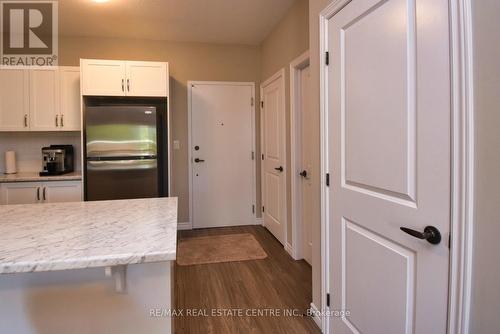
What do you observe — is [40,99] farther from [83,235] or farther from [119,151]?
[83,235]

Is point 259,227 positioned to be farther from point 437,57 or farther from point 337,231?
point 437,57

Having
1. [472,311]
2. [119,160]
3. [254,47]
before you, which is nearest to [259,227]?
[119,160]

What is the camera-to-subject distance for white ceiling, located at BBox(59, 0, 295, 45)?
2990 millimetres

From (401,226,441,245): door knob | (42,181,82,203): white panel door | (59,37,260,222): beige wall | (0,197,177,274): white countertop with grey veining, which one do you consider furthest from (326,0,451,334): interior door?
(42,181,82,203): white panel door

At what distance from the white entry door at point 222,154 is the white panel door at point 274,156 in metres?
0.26

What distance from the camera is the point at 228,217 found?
432 centimetres

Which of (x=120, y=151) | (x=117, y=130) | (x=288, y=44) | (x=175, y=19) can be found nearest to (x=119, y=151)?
(x=120, y=151)

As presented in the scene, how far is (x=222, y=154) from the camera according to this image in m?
4.26

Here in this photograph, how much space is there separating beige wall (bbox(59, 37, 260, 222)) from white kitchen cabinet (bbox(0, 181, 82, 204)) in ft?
3.96

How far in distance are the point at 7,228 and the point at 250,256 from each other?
2.36 m

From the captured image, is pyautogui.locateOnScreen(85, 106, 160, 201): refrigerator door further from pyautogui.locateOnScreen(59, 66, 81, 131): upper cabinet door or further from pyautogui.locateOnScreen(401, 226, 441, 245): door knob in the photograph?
pyautogui.locateOnScreen(401, 226, 441, 245): door knob

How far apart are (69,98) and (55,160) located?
738 millimetres

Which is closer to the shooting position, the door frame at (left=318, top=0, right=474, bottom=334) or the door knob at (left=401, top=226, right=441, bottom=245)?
the door frame at (left=318, top=0, right=474, bottom=334)

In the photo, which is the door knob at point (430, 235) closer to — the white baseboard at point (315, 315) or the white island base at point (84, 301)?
the white island base at point (84, 301)
